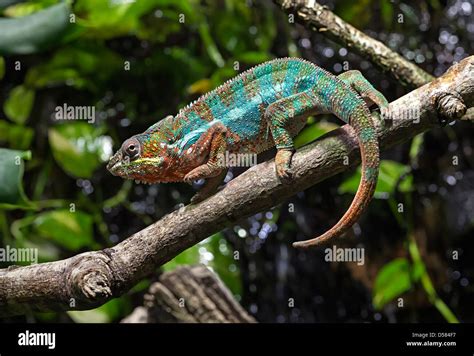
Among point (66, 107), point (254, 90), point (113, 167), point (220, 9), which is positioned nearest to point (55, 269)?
point (113, 167)

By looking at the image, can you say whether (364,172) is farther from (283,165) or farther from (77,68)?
(77,68)

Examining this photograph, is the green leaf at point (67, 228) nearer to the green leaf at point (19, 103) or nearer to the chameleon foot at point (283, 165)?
the green leaf at point (19, 103)

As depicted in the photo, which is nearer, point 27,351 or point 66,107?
point 27,351

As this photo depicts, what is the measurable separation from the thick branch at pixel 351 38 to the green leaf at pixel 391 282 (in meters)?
0.81

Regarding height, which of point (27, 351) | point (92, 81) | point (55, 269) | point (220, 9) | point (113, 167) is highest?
point (220, 9)

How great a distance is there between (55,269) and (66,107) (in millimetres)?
1035

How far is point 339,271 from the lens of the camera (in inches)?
87.7

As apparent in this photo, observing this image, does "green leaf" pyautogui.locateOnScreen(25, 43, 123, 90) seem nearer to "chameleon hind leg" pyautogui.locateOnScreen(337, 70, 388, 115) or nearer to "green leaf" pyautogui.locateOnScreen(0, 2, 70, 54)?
"green leaf" pyautogui.locateOnScreen(0, 2, 70, 54)

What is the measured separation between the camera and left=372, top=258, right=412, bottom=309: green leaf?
2176 millimetres

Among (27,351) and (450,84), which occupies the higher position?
(450,84)

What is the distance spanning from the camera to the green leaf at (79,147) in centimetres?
209

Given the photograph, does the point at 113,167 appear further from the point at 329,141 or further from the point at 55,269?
the point at 329,141

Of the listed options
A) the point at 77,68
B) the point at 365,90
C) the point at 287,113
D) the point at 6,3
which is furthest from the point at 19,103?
the point at 365,90

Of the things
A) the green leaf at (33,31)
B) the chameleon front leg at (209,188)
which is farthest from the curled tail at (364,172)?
the green leaf at (33,31)
